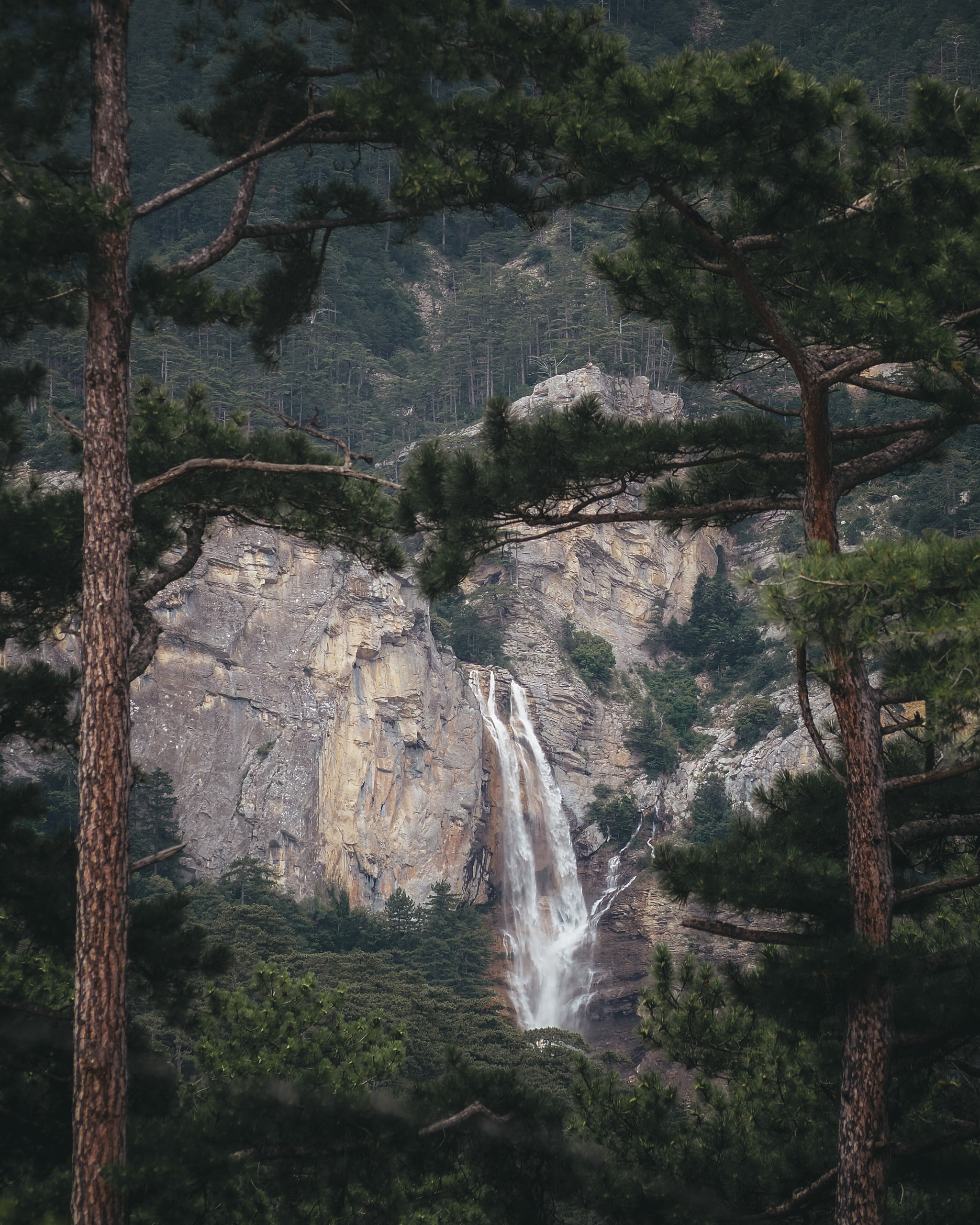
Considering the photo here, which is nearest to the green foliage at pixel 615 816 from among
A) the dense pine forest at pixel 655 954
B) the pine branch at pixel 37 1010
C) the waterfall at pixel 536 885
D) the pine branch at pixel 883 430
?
the waterfall at pixel 536 885

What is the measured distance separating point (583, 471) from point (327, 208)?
2231 millimetres

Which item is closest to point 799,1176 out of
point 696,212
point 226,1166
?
point 226,1166

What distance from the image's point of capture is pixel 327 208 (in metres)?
6.60

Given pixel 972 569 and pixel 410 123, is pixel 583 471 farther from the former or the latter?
pixel 972 569

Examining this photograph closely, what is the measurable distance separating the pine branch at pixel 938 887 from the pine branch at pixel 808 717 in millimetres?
617

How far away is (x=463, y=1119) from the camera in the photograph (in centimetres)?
549

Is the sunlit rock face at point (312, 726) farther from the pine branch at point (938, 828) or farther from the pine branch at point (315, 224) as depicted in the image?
the pine branch at point (938, 828)

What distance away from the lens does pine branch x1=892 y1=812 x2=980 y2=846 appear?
18.1 ft

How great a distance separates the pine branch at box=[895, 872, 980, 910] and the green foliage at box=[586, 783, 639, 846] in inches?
1299

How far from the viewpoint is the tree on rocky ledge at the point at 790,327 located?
16.6 feet

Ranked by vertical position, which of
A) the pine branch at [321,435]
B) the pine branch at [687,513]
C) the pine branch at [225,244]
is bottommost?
the pine branch at [687,513]

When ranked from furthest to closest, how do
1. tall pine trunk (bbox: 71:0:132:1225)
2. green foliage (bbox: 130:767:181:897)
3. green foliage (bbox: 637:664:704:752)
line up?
1. green foliage (bbox: 637:664:704:752)
2. green foliage (bbox: 130:767:181:897)
3. tall pine trunk (bbox: 71:0:132:1225)

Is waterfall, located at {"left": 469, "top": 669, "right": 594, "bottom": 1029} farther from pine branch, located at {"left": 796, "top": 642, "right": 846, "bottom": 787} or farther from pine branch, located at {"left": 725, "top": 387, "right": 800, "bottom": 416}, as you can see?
pine branch, located at {"left": 725, "top": 387, "right": 800, "bottom": 416}

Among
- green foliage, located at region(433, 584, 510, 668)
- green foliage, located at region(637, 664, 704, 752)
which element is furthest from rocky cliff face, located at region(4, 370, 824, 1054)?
green foliage, located at region(637, 664, 704, 752)
